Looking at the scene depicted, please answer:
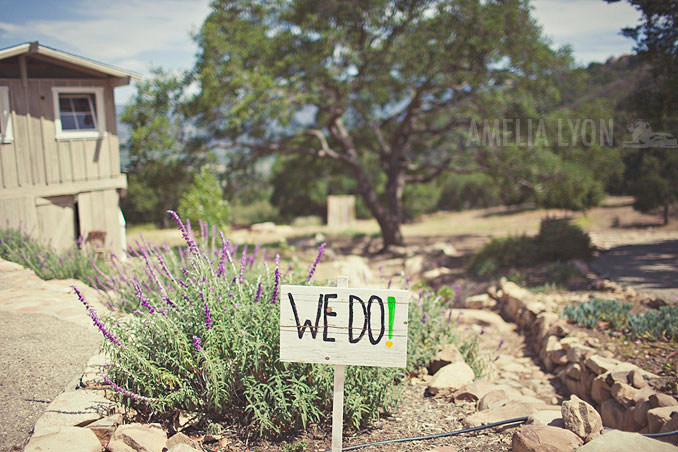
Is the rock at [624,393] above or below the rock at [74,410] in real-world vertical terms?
below

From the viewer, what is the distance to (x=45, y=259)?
648cm

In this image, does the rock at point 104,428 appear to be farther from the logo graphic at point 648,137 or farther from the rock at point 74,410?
the logo graphic at point 648,137

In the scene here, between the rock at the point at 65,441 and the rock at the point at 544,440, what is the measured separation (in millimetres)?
2374

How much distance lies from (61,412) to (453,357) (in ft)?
10.1

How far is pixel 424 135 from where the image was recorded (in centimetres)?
1504

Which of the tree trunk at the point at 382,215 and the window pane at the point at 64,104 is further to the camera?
the tree trunk at the point at 382,215

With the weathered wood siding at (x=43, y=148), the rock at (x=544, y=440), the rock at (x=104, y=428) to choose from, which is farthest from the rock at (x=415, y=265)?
the rock at (x=104, y=428)

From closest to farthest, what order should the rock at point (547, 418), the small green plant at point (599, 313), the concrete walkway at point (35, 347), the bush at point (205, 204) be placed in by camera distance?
the concrete walkway at point (35, 347), the rock at point (547, 418), the small green plant at point (599, 313), the bush at point (205, 204)

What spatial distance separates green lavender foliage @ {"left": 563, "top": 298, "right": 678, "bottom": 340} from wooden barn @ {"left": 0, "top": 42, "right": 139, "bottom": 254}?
7.12 m

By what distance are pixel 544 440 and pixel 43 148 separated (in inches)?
308

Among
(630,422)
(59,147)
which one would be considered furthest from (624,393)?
(59,147)

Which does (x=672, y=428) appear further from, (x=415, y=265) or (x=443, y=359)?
(x=415, y=265)

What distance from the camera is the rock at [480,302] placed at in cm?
786

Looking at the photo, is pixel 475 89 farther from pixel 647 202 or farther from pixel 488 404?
pixel 488 404
